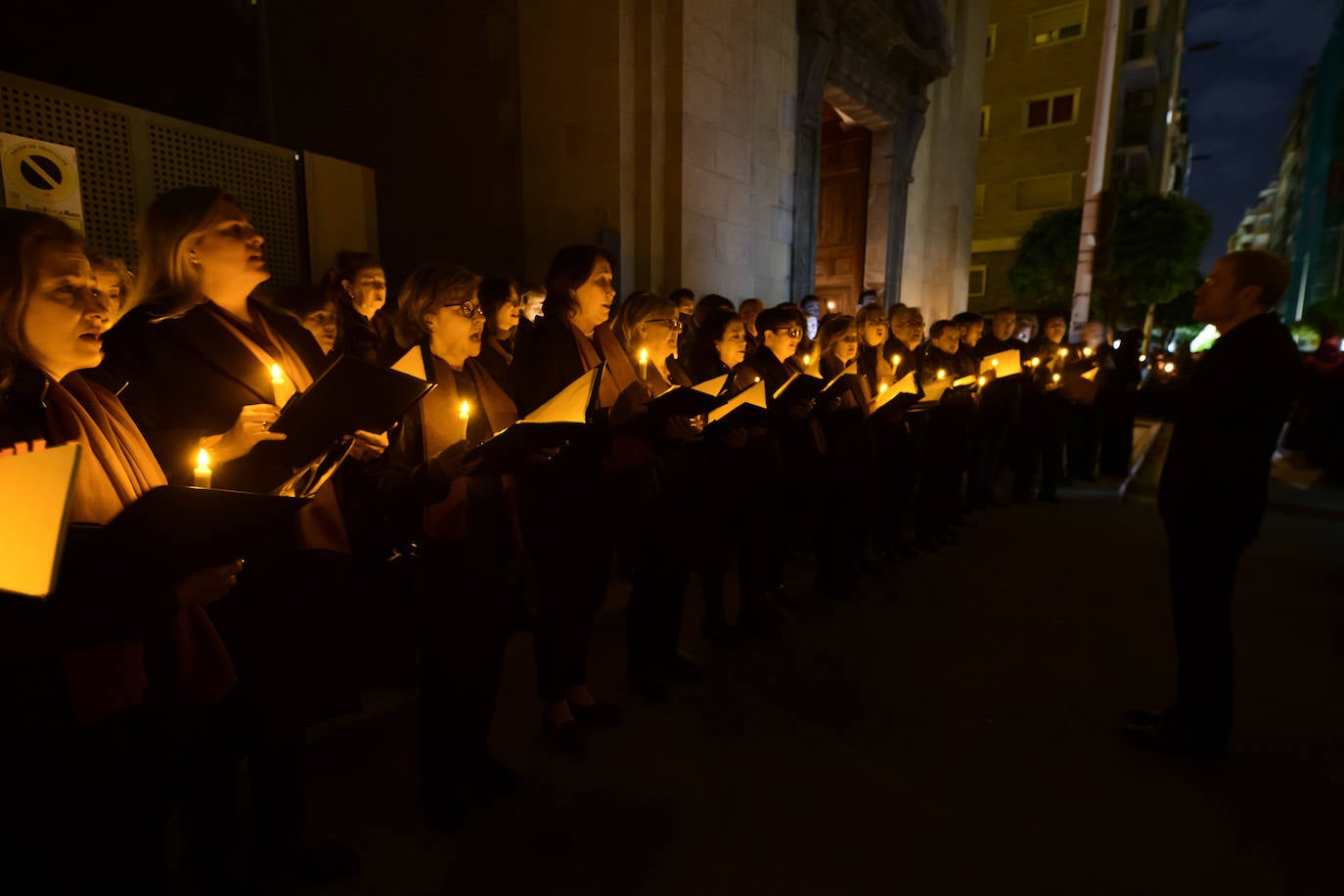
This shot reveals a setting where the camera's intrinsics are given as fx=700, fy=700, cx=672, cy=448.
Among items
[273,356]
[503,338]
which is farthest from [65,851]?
[503,338]

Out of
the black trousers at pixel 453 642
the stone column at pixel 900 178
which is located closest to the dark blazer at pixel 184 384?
the black trousers at pixel 453 642

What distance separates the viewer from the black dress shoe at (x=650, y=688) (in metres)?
3.38

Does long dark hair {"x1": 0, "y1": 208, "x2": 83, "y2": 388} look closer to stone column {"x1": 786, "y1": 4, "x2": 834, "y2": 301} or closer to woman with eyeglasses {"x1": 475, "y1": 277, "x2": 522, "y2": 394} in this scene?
woman with eyeglasses {"x1": 475, "y1": 277, "x2": 522, "y2": 394}

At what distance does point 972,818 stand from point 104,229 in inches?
214

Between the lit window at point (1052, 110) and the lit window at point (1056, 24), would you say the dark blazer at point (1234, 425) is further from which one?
the lit window at point (1056, 24)

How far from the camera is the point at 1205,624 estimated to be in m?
2.93

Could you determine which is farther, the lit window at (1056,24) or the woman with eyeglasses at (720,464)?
the lit window at (1056,24)

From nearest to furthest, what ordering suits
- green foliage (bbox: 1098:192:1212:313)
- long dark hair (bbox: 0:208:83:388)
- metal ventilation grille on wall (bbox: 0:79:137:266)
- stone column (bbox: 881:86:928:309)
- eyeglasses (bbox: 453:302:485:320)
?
long dark hair (bbox: 0:208:83:388) → eyeglasses (bbox: 453:302:485:320) → metal ventilation grille on wall (bbox: 0:79:137:266) → stone column (bbox: 881:86:928:309) → green foliage (bbox: 1098:192:1212:313)

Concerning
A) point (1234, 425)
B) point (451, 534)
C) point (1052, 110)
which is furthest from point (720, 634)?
point (1052, 110)

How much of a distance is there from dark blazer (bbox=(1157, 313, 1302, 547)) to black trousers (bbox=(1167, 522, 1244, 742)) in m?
0.07

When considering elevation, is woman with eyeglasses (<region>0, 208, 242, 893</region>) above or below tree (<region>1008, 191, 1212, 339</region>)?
below

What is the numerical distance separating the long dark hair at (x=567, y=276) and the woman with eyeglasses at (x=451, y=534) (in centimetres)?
48

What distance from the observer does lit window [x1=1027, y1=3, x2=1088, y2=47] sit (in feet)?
97.0

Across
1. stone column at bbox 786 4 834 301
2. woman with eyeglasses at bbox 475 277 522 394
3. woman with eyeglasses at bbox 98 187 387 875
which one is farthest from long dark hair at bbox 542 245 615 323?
stone column at bbox 786 4 834 301
